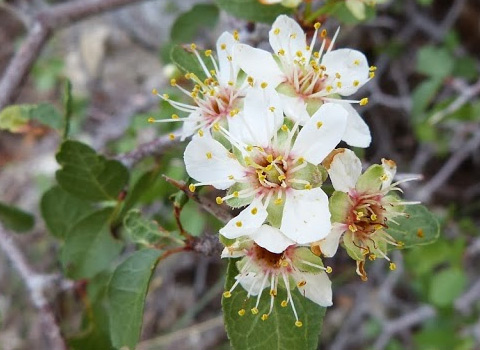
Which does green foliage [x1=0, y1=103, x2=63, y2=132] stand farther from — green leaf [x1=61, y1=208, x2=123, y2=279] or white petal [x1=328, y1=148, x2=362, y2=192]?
white petal [x1=328, y1=148, x2=362, y2=192]

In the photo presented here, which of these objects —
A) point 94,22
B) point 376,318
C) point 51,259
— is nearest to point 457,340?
point 376,318

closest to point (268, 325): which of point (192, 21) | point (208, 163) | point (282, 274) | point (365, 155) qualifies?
point (282, 274)

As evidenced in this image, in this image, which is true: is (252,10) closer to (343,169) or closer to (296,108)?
(296,108)

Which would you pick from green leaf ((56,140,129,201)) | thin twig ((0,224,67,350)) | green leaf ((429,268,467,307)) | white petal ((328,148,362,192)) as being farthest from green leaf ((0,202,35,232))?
green leaf ((429,268,467,307))

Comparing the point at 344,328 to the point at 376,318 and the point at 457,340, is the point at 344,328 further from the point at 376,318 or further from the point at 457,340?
the point at 457,340

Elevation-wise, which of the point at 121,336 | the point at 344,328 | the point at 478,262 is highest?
the point at 121,336

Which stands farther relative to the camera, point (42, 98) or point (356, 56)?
point (42, 98)
